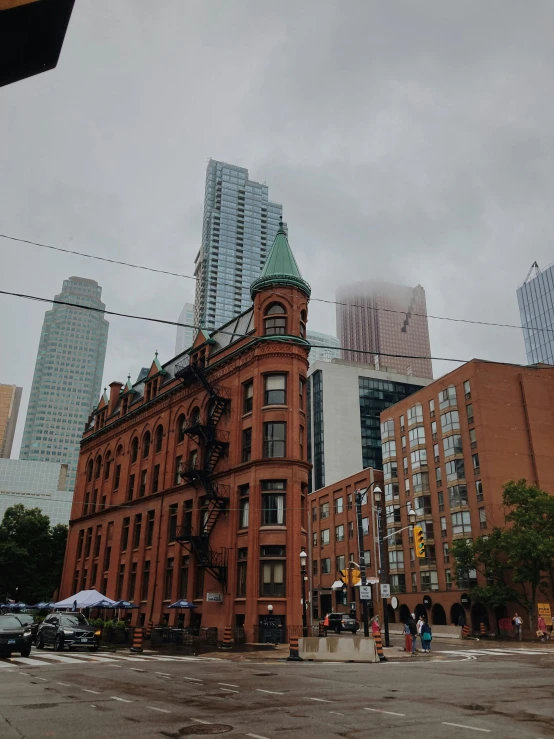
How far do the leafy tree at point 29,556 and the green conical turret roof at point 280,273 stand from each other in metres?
47.3

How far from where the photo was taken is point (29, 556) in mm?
72375

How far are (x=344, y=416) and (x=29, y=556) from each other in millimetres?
69208

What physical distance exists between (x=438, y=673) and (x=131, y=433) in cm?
4127

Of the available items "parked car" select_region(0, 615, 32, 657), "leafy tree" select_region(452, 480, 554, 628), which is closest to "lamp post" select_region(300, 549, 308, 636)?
"parked car" select_region(0, 615, 32, 657)

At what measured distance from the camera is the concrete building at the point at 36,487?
187125mm

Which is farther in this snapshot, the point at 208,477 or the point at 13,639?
the point at 208,477

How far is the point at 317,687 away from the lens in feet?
50.1

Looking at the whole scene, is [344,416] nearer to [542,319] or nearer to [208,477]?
[208,477]

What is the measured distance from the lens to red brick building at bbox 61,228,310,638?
36938 mm

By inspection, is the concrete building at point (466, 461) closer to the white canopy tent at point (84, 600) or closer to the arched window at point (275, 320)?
the arched window at point (275, 320)

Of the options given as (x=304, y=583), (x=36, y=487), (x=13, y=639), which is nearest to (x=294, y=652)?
(x=13, y=639)

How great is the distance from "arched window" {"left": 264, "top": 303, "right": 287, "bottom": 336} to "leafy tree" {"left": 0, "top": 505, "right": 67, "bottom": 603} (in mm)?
46211

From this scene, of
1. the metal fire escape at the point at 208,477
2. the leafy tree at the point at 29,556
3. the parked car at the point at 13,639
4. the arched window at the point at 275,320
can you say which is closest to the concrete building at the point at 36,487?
the leafy tree at the point at 29,556

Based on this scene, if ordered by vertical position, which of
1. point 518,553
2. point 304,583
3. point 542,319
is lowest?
point 304,583
